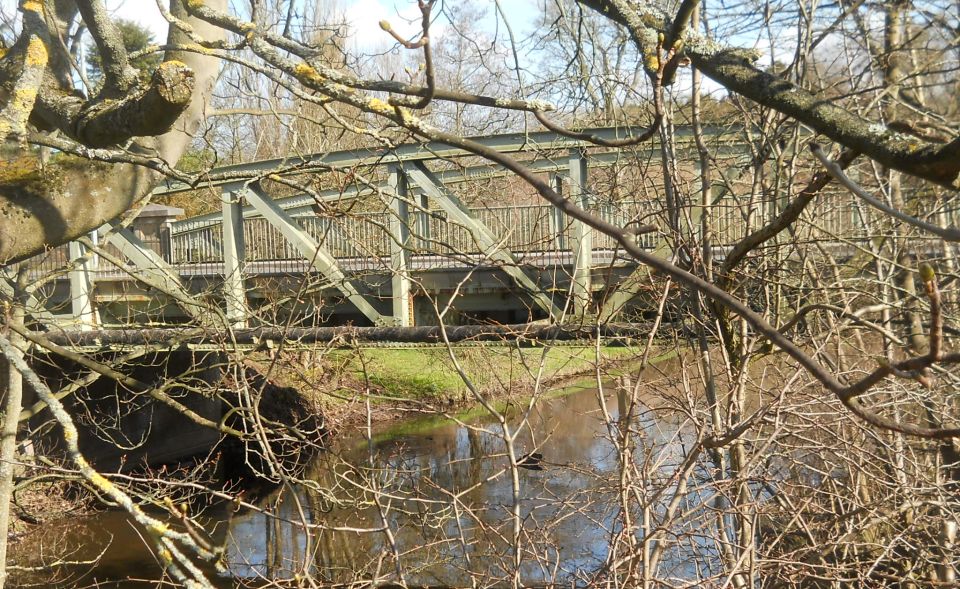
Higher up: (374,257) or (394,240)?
Result: (394,240)

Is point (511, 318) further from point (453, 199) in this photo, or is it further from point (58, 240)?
point (58, 240)

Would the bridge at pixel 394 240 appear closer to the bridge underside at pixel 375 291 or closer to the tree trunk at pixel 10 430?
the bridge underside at pixel 375 291

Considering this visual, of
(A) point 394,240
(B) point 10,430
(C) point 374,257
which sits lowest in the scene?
(B) point 10,430

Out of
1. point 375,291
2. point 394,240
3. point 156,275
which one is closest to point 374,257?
point 394,240

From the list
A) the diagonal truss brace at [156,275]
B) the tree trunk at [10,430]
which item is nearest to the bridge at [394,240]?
the diagonal truss brace at [156,275]

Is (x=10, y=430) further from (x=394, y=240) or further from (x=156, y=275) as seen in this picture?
(x=394, y=240)

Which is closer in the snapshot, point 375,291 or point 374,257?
point 374,257

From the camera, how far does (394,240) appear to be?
6.16 meters

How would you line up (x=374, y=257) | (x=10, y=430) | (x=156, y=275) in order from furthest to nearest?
(x=156, y=275), (x=10, y=430), (x=374, y=257)

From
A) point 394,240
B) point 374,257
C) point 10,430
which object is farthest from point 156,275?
point 374,257

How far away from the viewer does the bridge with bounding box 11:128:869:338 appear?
21.2 ft

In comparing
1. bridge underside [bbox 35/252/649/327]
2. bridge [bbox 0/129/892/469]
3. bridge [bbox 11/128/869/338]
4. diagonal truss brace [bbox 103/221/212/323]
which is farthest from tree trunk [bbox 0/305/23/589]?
bridge underside [bbox 35/252/649/327]

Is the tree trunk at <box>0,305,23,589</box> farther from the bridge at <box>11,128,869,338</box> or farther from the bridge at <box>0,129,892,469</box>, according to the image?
the bridge at <box>11,128,869,338</box>

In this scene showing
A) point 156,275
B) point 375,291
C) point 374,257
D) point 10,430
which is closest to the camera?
point 374,257
